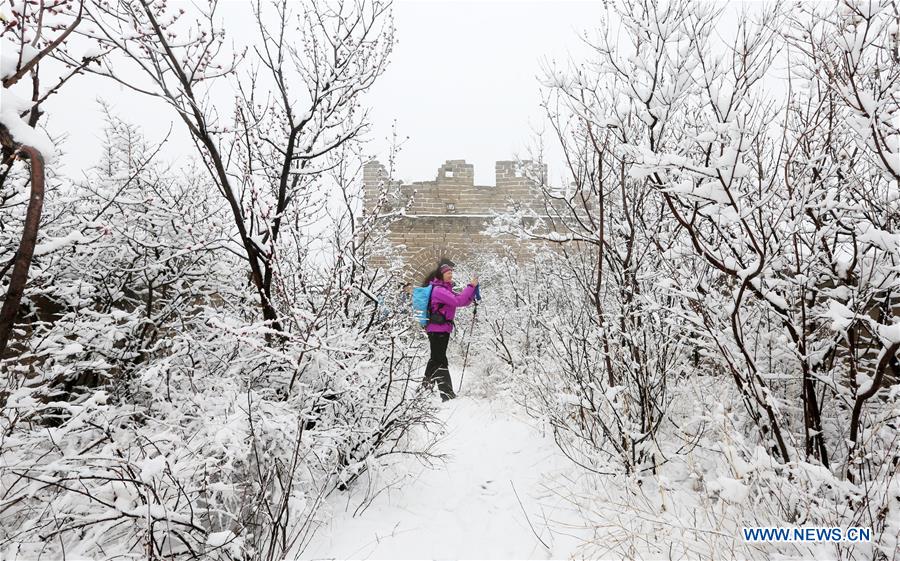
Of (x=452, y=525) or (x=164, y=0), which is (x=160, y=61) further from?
(x=452, y=525)

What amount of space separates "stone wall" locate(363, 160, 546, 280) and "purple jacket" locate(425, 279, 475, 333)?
14.1 feet

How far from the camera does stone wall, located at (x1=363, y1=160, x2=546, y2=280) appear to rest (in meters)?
10.4

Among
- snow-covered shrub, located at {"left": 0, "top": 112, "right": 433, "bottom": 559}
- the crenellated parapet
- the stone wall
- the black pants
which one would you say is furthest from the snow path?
the crenellated parapet

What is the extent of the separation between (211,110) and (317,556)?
2448mm

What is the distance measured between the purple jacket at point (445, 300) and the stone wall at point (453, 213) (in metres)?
4.30

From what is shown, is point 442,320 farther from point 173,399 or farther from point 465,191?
point 465,191

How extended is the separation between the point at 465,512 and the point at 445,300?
3102 mm

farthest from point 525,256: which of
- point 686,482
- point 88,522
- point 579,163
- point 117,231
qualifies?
point 88,522

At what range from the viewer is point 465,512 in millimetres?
2820

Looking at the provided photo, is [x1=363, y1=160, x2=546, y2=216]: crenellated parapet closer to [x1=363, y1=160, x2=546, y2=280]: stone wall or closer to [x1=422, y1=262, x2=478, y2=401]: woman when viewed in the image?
[x1=363, y1=160, x2=546, y2=280]: stone wall

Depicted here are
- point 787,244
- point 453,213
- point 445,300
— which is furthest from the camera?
point 453,213

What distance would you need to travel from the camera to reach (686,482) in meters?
2.86

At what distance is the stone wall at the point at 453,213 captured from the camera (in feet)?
34.2

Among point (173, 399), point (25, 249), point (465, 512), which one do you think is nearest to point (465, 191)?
point (465, 512)
